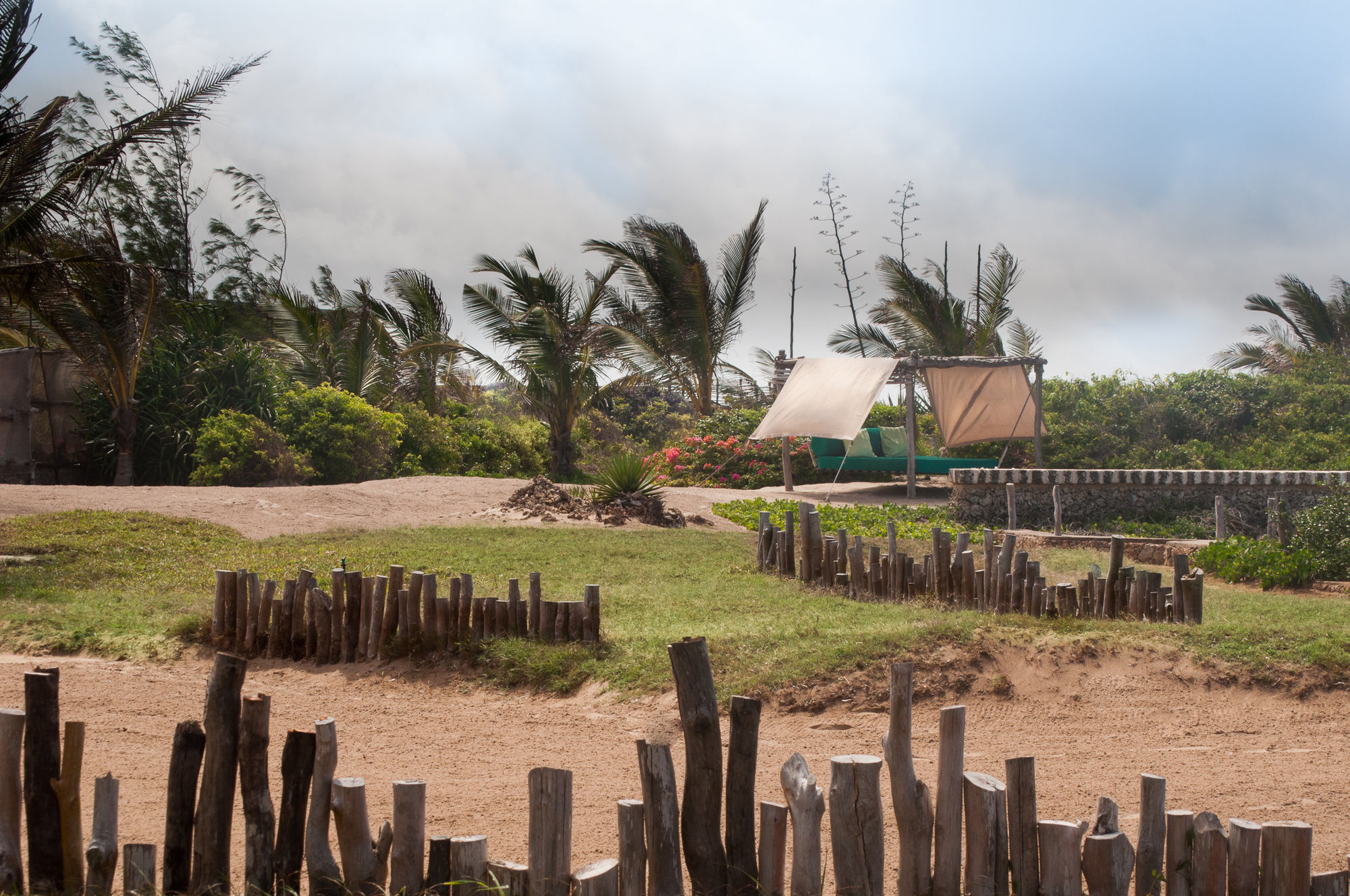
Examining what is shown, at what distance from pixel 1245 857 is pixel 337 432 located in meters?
16.9

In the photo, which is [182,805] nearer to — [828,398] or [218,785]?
[218,785]

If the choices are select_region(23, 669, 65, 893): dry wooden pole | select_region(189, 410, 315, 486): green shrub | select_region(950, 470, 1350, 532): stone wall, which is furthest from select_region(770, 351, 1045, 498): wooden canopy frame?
select_region(23, 669, 65, 893): dry wooden pole

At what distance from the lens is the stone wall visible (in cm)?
1373

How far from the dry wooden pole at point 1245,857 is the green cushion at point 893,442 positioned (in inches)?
681

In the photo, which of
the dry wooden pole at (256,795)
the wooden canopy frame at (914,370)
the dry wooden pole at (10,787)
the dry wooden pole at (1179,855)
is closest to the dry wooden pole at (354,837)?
the dry wooden pole at (256,795)

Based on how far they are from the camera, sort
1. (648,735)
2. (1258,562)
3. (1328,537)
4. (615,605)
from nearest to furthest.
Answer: (648,735) → (615,605) → (1258,562) → (1328,537)

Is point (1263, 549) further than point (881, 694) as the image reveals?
Yes

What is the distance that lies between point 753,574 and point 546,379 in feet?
38.9

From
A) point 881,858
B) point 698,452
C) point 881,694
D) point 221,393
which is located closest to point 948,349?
point 698,452

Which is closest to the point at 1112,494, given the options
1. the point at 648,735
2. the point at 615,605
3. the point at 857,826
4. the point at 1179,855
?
the point at 615,605

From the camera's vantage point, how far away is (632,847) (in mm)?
2926

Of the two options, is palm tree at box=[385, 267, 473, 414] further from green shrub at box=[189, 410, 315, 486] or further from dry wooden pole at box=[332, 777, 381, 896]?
dry wooden pole at box=[332, 777, 381, 896]

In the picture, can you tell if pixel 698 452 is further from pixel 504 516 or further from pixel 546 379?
pixel 504 516

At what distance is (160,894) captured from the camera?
3.14 m
